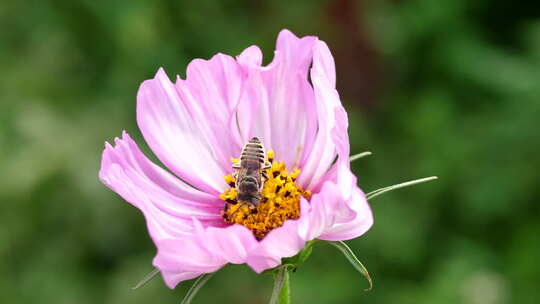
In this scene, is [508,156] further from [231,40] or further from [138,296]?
[138,296]

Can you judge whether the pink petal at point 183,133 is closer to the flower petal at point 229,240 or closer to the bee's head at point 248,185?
the bee's head at point 248,185

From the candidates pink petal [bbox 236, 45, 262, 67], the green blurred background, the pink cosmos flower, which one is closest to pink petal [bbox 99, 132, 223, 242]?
the pink cosmos flower

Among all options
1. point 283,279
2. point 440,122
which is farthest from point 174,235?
point 440,122

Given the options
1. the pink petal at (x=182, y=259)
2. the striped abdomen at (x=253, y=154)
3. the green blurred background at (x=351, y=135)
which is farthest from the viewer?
the green blurred background at (x=351, y=135)

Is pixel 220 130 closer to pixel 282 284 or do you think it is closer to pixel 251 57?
pixel 251 57

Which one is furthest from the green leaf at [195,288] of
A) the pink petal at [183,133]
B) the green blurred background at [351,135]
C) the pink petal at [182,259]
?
the green blurred background at [351,135]

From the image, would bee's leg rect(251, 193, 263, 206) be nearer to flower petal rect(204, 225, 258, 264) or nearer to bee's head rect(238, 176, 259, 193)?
bee's head rect(238, 176, 259, 193)
